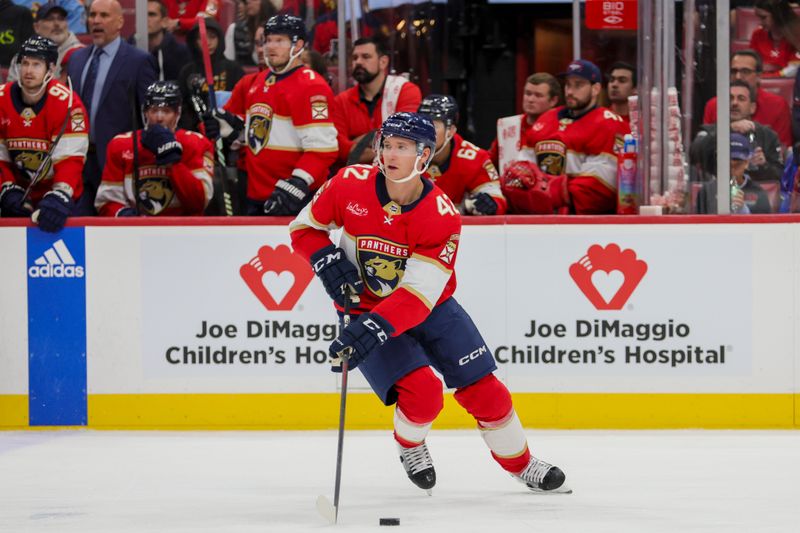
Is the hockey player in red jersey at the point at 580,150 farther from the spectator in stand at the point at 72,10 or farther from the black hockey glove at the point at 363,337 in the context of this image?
the spectator in stand at the point at 72,10

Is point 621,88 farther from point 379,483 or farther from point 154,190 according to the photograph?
point 379,483

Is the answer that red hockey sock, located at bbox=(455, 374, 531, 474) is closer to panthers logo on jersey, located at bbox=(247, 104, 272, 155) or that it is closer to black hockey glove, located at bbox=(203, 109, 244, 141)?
panthers logo on jersey, located at bbox=(247, 104, 272, 155)

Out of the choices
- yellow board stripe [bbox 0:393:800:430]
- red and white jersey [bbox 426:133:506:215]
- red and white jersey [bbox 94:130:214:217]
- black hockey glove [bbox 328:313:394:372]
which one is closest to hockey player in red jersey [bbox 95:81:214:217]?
red and white jersey [bbox 94:130:214:217]

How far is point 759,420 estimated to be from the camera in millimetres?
5457

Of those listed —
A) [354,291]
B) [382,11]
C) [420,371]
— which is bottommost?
[420,371]

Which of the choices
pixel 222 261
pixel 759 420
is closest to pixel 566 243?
pixel 759 420

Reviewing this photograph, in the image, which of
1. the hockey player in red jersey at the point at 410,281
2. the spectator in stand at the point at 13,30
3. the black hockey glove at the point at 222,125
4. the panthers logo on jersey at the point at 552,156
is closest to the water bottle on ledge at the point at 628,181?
the panthers logo on jersey at the point at 552,156

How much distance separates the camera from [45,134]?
18.7ft

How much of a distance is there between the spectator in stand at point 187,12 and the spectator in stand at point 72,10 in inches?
19.9

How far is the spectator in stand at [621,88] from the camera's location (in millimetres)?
6200

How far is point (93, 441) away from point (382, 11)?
2891mm

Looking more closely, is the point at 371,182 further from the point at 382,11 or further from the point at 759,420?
the point at 382,11

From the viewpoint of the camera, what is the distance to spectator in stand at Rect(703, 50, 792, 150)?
5.55 m

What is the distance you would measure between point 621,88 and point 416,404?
8.77 ft
